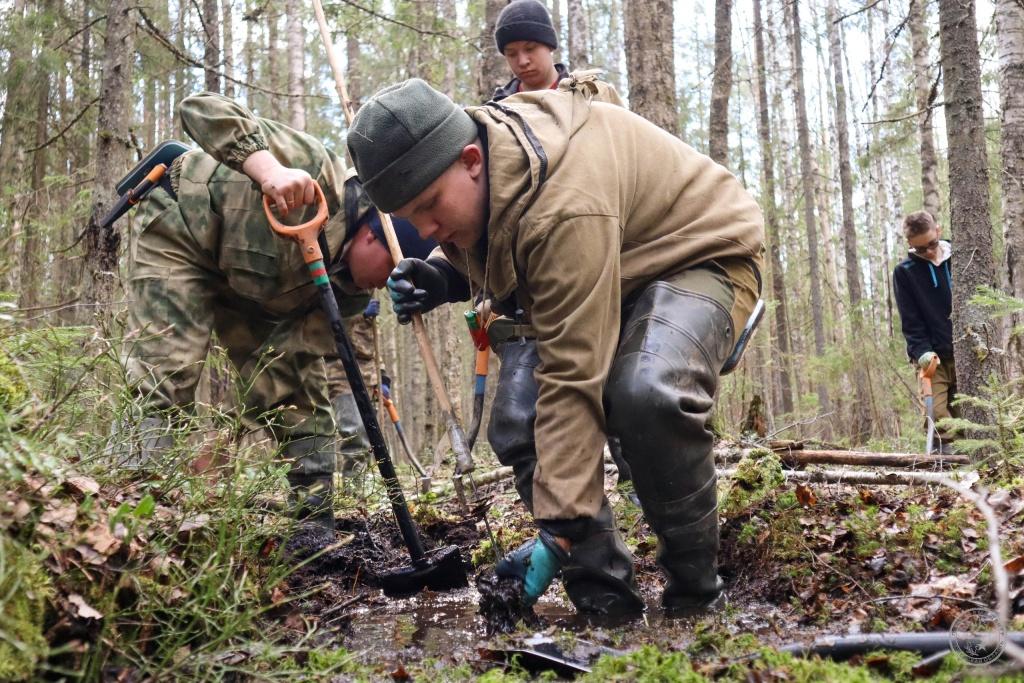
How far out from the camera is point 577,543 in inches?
110

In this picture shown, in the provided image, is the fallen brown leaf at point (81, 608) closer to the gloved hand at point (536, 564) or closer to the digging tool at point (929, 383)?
the gloved hand at point (536, 564)

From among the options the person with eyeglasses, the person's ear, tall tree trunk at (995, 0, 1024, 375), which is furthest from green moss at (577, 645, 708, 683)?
the person with eyeglasses

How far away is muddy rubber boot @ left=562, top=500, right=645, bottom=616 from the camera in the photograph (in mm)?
2812

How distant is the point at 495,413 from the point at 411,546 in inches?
36.2

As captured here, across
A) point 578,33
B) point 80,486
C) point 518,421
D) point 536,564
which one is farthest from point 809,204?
point 80,486

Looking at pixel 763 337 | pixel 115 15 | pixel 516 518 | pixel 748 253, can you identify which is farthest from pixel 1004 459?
pixel 763 337

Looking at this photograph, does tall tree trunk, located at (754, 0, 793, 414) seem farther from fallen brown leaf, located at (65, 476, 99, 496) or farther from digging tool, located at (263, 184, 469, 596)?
fallen brown leaf, located at (65, 476, 99, 496)

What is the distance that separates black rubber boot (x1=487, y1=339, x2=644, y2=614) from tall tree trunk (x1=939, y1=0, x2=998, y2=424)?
375 centimetres

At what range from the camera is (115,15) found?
250 inches

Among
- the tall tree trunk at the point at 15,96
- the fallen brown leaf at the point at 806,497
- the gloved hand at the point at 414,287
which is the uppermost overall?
the tall tree trunk at the point at 15,96

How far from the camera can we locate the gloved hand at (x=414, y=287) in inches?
135

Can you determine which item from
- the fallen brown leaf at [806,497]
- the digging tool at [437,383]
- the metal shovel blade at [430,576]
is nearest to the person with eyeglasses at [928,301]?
the fallen brown leaf at [806,497]

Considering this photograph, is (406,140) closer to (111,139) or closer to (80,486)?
(80,486)

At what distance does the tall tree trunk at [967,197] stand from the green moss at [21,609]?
18.2ft
